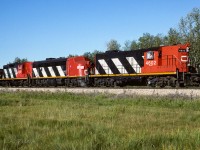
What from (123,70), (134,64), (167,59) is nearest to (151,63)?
(167,59)

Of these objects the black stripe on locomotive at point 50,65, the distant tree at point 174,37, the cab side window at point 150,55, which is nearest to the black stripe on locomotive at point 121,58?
the cab side window at point 150,55

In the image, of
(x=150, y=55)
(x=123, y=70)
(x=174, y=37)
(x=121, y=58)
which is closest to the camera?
(x=150, y=55)

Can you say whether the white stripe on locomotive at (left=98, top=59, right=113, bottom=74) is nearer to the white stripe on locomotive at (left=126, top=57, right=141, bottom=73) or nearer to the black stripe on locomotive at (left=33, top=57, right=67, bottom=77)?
the white stripe on locomotive at (left=126, top=57, right=141, bottom=73)

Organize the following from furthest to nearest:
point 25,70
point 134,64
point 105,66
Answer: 1. point 25,70
2. point 105,66
3. point 134,64

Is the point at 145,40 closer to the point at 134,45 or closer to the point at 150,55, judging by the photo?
the point at 134,45

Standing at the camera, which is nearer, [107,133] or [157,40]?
[107,133]

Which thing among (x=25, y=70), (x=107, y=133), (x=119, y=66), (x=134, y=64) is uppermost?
(x=134, y=64)

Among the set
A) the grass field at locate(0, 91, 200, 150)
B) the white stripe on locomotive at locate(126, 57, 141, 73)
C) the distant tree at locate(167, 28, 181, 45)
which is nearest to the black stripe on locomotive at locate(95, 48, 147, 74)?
the white stripe on locomotive at locate(126, 57, 141, 73)

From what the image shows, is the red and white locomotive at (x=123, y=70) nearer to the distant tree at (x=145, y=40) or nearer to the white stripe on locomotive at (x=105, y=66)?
the white stripe on locomotive at (x=105, y=66)

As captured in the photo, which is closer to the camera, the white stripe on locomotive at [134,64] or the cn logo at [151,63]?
the cn logo at [151,63]

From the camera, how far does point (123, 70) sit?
27.9 m

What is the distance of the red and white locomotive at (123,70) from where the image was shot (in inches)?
939

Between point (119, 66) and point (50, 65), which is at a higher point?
point (50, 65)

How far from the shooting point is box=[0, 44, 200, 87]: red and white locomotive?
2386 centimetres
